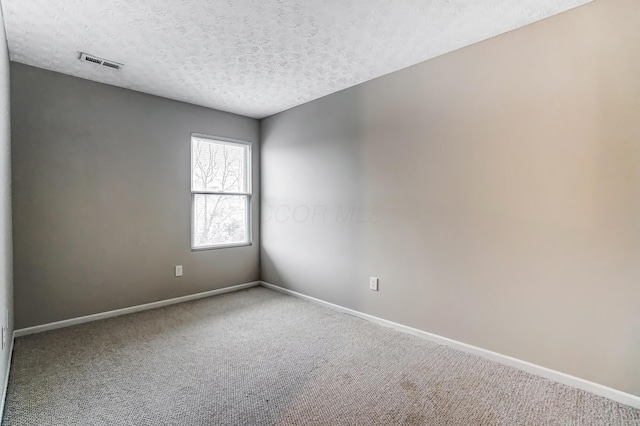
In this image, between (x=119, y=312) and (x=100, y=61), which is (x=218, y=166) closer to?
(x=100, y=61)

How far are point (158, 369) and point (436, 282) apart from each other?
2.30 metres

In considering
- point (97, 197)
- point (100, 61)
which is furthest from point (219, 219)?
point (100, 61)

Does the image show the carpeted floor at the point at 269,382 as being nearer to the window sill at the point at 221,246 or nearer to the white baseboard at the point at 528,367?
the white baseboard at the point at 528,367

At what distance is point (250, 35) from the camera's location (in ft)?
7.74

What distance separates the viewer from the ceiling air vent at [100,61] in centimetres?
265

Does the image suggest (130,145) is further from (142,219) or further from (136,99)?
(142,219)

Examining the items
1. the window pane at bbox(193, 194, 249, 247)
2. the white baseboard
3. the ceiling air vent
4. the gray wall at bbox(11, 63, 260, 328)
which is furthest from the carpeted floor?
the ceiling air vent

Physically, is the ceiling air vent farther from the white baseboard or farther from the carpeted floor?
the white baseboard

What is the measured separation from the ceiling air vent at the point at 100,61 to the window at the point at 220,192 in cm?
117

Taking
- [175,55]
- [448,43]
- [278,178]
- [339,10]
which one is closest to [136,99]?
[175,55]

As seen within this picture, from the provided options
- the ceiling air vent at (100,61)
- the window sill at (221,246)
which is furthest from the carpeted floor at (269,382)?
the ceiling air vent at (100,61)

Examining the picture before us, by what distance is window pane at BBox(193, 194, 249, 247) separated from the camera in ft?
13.2

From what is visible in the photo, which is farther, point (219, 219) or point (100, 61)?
point (219, 219)

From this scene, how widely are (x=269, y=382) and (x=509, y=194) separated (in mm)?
2179
